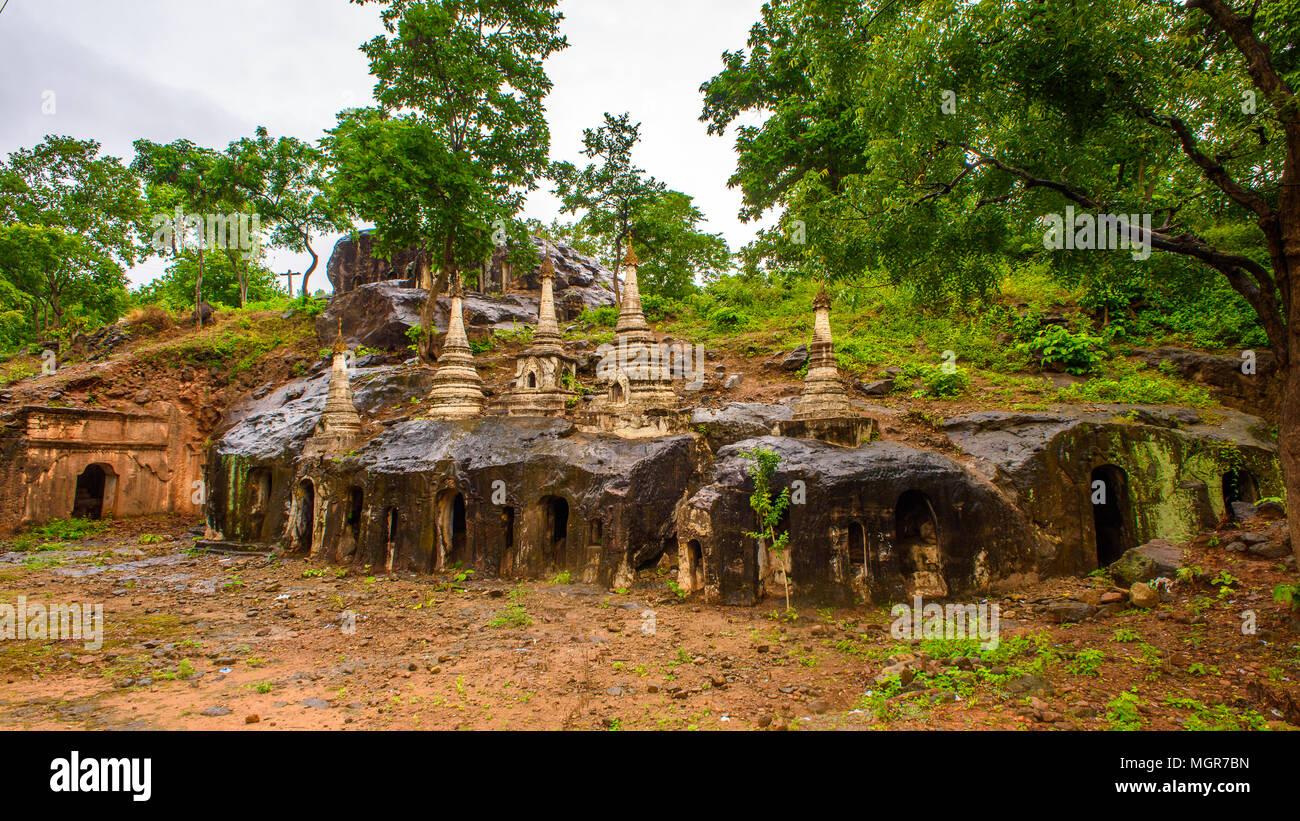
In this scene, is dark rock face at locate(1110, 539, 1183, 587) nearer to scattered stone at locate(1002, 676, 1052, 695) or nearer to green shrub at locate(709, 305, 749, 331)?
scattered stone at locate(1002, 676, 1052, 695)

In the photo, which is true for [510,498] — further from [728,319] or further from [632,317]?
[728,319]

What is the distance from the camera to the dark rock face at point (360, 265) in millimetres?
34438

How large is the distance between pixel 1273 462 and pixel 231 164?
41257 millimetres

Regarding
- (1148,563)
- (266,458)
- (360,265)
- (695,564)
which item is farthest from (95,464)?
(1148,563)

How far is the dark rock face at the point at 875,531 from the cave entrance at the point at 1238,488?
11.8 ft

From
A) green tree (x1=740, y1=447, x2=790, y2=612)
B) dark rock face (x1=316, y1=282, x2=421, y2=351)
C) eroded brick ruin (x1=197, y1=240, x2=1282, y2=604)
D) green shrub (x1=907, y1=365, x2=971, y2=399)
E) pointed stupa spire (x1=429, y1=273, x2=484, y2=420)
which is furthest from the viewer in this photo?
dark rock face (x1=316, y1=282, x2=421, y2=351)

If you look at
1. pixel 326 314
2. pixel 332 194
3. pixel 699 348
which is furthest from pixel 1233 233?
pixel 326 314

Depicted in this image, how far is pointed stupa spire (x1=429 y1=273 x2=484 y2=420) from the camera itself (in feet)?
56.5

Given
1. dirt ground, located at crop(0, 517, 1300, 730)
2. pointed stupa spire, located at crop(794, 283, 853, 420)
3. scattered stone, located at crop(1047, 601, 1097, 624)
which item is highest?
pointed stupa spire, located at crop(794, 283, 853, 420)

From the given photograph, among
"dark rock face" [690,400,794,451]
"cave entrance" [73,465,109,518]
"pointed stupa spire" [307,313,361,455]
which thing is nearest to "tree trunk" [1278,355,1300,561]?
"dark rock face" [690,400,794,451]

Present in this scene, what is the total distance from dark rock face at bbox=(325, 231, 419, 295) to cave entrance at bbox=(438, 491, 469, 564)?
72.5 ft

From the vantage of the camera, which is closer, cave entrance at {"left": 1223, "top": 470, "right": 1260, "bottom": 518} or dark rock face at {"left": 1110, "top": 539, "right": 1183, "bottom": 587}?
dark rock face at {"left": 1110, "top": 539, "right": 1183, "bottom": 587}

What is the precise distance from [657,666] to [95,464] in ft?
81.2

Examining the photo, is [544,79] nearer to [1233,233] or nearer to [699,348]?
[699,348]
